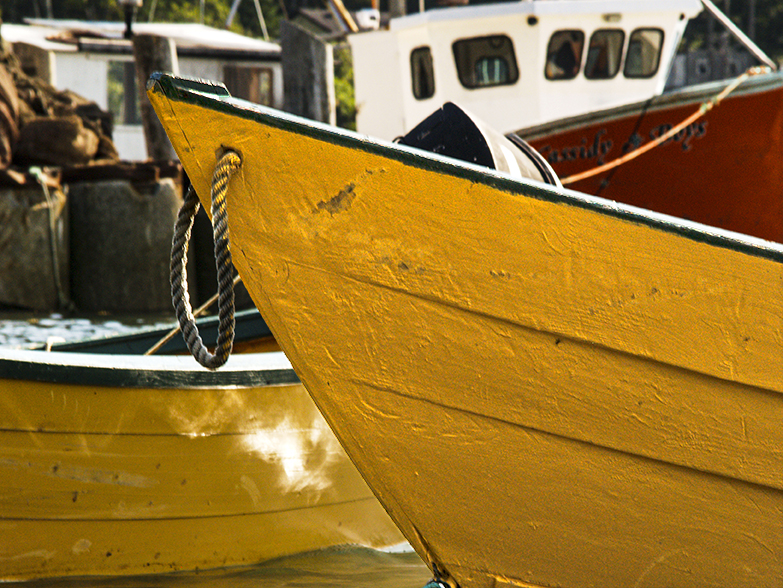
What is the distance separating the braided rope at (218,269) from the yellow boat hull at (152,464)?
3.47ft

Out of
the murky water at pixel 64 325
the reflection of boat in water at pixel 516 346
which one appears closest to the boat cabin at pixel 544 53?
the murky water at pixel 64 325

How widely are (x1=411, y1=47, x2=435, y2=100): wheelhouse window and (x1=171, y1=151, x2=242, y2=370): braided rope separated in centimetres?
737

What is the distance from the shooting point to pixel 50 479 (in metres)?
2.87

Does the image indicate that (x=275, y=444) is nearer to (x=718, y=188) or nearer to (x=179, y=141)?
(x=179, y=141)

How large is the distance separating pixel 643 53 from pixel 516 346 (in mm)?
7733

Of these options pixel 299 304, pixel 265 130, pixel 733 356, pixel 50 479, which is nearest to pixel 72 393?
pixel 50 479

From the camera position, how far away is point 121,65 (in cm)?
1734

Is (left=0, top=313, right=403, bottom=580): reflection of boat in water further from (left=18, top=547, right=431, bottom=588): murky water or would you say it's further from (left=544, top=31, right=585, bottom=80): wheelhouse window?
(left=544, top=31, right=585, bottom=80): wheelhouse window

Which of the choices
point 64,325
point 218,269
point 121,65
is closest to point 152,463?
point 218,269

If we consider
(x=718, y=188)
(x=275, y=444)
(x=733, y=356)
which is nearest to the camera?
(x=733, y=356)

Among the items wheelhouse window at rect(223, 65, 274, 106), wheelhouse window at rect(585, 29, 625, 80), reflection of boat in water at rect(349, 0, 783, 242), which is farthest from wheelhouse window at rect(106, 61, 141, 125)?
wheelhouse window at rect(585, 29, 625, 80)

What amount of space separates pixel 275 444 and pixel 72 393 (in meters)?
0.74

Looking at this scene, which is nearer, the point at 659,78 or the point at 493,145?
the point at 493,145

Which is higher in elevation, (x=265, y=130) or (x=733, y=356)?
(x=265, y=130)
